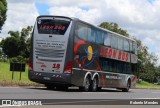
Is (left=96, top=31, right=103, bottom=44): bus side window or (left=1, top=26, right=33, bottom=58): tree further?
(left=1, top=26, right=33, bottom=58): tree

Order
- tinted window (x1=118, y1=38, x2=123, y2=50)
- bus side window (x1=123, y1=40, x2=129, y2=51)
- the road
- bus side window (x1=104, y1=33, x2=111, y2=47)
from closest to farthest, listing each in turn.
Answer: the road < bus side window (x1=104, y1=33, x2=111, y2=47) < tinted window (x1=118, y1=38, x2=123, y2=50) < bus side window (x1=123, y1=40, x2=129, y2=51)

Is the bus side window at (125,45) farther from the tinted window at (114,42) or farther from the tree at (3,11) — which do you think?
the tree at (3,11)

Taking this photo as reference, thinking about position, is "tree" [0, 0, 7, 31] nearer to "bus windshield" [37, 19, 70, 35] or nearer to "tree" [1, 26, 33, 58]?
"tree" [1, 26, 33, 58]

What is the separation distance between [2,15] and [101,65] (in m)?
50.4

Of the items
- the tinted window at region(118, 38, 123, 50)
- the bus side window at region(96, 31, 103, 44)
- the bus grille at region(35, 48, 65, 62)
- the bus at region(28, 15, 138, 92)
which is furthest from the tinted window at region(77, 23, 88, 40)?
the tinted window at region(118, 38, 123, 50)

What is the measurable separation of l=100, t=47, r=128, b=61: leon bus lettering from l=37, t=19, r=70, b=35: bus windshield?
4424 mm

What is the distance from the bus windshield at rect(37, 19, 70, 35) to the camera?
25.4m

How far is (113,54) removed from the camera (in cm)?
3108

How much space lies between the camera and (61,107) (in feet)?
49.0

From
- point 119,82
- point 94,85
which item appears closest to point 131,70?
point 119,82

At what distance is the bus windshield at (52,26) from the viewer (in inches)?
1000

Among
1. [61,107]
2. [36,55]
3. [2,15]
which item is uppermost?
[2,15]

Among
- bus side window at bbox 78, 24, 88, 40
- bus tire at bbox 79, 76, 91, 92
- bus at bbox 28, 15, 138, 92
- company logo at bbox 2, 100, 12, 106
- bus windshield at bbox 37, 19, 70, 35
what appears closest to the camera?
company logo at bbox 2, 100, 12, 106

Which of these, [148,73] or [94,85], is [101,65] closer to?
[94,85]
